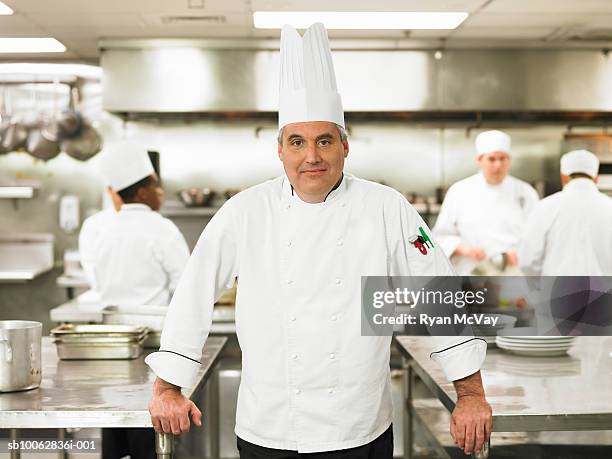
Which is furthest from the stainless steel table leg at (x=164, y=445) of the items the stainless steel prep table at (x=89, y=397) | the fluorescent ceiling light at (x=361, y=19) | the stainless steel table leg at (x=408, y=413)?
the fluorescent ceiling light at (x=361, y=19)

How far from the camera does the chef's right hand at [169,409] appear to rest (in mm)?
1670

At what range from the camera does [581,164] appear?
3965 millimetres

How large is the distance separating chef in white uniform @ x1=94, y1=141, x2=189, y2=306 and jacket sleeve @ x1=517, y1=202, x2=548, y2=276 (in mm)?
1532

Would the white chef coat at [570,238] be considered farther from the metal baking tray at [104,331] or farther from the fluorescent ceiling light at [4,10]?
the fluorescent ceiling light at [4,10]

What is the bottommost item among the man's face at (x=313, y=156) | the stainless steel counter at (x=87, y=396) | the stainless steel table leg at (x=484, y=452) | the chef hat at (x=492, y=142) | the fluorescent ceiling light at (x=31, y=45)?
the stainless steel table leg at (x=484, y=452)

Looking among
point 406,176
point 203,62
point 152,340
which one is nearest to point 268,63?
point 203,62

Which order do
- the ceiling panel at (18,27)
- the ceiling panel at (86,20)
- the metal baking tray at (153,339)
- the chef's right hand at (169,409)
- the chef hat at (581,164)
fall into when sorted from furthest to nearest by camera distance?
the chef hat at (581,164), the ceiling panel at (86,20), the ceiling panel at (18,27), the metal baking tray at (153,339), the chef's right hand at (169,409)

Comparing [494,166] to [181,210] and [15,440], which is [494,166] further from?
[15,440]

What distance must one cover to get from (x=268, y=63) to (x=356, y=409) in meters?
2.99

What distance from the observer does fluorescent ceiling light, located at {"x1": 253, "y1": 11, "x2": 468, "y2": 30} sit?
12.2 ft

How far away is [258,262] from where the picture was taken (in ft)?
5.86

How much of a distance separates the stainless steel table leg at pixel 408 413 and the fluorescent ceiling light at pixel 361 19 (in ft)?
5.69

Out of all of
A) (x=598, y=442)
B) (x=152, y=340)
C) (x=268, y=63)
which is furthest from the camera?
(x=268, y=63)

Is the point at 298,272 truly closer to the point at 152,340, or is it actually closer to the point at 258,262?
the point at 258,262
